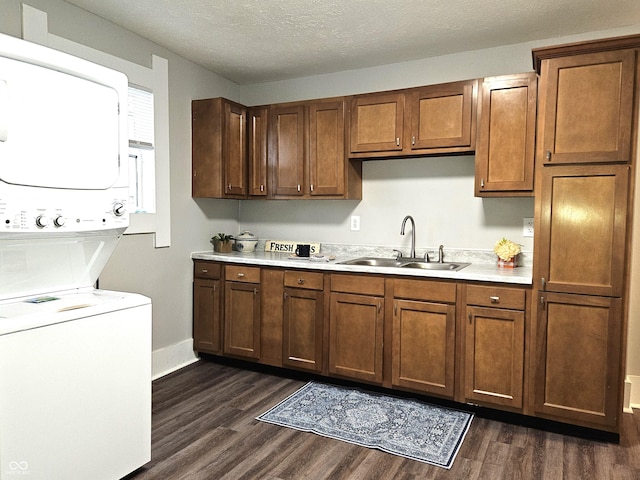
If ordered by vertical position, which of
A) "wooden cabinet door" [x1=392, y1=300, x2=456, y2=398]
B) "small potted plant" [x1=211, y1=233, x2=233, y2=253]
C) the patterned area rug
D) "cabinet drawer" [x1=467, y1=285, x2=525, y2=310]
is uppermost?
"small potted plant" [x1=211, y1=233, x2=233, y2=253]

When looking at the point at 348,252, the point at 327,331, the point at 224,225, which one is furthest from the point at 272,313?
the point at 224,225

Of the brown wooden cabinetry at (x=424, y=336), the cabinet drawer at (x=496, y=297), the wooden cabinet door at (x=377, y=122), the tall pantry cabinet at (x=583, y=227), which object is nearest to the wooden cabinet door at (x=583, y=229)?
the tall pantry cabinet at (x=583, y=227)

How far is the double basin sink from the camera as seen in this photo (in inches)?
135

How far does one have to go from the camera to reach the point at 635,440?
2631 mm

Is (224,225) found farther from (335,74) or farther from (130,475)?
(130,475)

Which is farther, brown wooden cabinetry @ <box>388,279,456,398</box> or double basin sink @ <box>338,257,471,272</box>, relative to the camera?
double basin sink @ <box>338,257,471,272</box>

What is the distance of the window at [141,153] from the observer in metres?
3.41

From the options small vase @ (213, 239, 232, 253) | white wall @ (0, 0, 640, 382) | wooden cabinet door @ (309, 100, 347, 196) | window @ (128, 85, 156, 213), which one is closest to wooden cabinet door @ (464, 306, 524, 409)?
white wall @ (0, 0, 640, 382)

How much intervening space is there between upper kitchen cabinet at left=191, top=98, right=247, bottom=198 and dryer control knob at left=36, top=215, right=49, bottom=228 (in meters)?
2.00

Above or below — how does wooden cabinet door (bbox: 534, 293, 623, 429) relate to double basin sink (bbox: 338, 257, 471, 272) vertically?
below

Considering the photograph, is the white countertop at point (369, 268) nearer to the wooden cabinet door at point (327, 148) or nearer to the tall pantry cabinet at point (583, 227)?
the tall pantry cabinet at point (583, 227)

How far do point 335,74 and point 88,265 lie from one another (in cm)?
270

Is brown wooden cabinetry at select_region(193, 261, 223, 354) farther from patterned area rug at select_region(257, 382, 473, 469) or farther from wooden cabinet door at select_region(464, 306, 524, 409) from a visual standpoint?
wooden cabinet door at select_region(464, 306, 524, 409)

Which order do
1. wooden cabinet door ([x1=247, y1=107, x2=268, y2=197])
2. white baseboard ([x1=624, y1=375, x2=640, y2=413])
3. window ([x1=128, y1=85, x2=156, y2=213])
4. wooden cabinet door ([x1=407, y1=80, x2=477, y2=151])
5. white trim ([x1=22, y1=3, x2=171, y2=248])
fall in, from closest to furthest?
white baseboard ([x1=624, y1=375, x2=640, y2=413]) → wooden cabinet door ([x1=407, y1=80, x2=477, y2=151]) → white trim ([x1=22, y1=3, x2=171, y2=248]) → window ([x1=128, y1=85, x2=156, y2=213]) → wooden cabinet door ([x1=247, y1=107, x2=268, y2=197])
